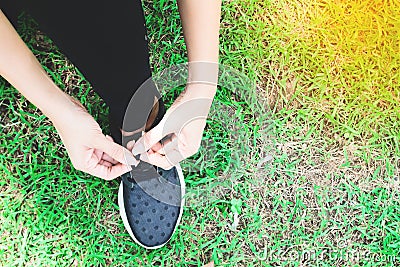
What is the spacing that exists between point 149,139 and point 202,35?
0.37m

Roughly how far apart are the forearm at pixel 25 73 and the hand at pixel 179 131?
27cm

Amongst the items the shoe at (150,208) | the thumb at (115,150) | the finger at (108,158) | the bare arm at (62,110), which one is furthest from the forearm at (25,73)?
the shoe at (150,208)

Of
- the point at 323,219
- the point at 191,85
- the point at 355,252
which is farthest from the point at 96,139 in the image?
the point at 355,252

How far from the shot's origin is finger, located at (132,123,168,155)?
145 cm

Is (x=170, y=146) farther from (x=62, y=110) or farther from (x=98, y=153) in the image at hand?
(x=62, y=110)

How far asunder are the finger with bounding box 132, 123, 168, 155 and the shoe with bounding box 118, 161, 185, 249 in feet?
0.46

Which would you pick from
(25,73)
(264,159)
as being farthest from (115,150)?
(264,159)

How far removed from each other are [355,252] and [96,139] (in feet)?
3.19

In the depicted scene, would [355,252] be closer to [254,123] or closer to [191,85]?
[254,123]

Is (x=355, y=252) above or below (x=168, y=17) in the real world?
below

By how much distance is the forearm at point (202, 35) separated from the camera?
1.21 metres

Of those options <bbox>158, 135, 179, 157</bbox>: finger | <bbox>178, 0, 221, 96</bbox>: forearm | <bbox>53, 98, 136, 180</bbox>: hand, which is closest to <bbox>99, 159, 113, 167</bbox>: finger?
<bbox>53, 98, 136, 180</bbox>: hand

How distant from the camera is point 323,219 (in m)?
1.75

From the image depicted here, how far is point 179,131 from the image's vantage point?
1435mm
